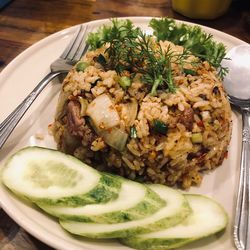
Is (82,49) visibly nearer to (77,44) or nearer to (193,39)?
(77,44)

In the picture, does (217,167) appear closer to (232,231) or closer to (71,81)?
(232,231)

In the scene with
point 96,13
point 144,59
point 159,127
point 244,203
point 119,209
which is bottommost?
point 96,13

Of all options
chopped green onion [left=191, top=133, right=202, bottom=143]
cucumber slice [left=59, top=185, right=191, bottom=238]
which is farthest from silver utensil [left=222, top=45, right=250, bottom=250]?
cucumber slice [left=59, top=185, right=191, bottom=238]

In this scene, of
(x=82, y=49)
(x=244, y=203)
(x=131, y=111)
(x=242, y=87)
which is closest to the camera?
(x=244, y=203)

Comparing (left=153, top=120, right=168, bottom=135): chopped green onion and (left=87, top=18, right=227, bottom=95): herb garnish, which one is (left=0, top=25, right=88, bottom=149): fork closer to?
(left=87, top=18, right=227, bottom=95): herb garnish

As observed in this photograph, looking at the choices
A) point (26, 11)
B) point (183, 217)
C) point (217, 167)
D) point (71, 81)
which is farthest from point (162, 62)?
point (26, 11)

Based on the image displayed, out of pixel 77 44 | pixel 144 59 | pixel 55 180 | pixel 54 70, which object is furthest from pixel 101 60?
pixel 55 180
